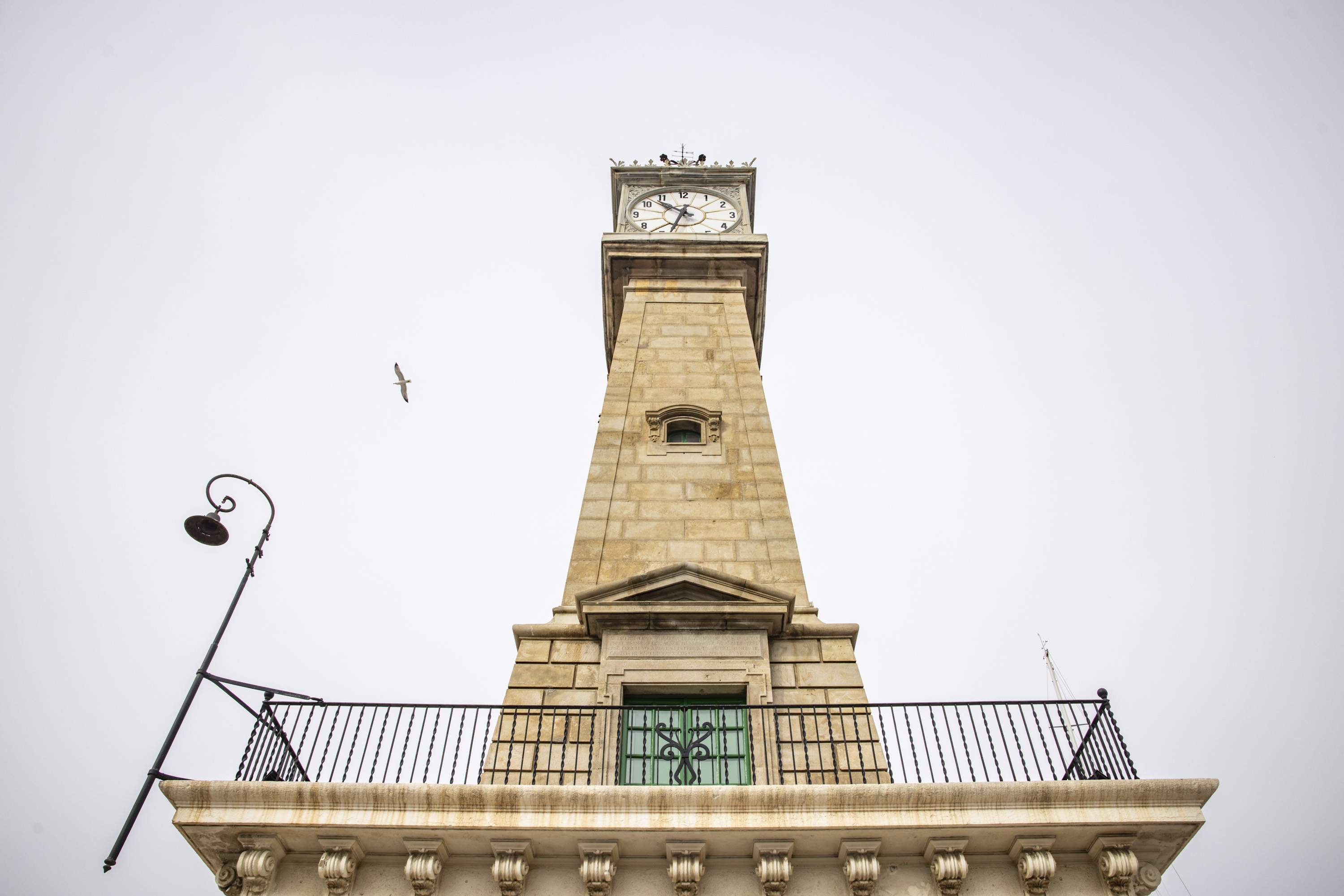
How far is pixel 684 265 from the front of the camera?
65.4 feet

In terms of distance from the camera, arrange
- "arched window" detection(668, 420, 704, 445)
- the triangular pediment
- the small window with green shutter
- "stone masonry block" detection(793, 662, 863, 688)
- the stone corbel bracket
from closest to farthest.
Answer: the stone corbel bracket < the small window with green shutter < "stone masonry block" detection(793, 662, 863, 688) < the triangular pediment < "arched window" detection(668, 420, 704, 445)

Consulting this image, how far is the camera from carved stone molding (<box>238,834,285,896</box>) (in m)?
8.60

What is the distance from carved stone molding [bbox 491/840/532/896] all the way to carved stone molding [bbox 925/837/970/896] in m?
3.49

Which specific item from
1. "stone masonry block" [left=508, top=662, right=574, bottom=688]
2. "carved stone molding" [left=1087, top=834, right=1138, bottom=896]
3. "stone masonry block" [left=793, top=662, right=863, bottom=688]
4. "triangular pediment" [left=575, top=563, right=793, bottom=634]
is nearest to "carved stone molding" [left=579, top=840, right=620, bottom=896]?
"stone masonry block" [left=508, top=662, right=574, bottom=688]

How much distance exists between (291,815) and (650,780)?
3.76 metres

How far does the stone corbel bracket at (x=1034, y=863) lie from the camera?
8523 millimetres

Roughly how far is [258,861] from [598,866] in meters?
2.98

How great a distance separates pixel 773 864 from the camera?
8.45 metres

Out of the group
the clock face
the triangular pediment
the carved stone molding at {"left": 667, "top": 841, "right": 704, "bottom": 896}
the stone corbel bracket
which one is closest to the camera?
the carved stone molding at {"left": 667, "top": 841, "right": 704, "bottom": 896}

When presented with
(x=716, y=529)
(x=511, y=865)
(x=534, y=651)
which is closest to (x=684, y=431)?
(x=716, y=529)

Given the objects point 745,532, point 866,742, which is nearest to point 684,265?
point 745,532

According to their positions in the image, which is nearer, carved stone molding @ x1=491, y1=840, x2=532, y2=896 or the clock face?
carved stone molding @ x1=491, y1=840, x2=532, y2=896

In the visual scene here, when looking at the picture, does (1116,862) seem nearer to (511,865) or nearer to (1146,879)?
(1146,879)

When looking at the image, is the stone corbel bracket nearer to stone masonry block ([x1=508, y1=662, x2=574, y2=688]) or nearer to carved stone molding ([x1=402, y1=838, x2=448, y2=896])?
carved stone molding ([x1=402, y1=838, x2=448, y2=896])
